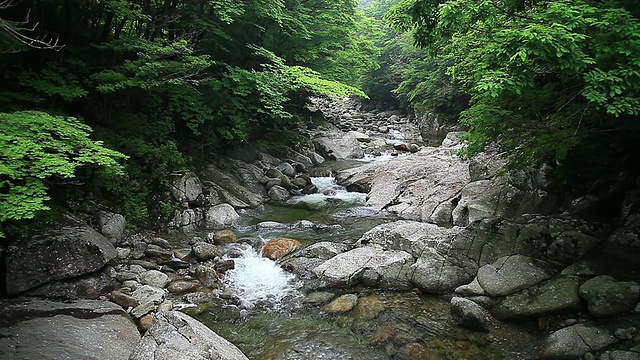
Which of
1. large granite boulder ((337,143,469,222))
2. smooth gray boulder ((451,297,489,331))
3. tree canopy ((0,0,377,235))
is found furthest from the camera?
large granite boulder ((337,143,469,222))

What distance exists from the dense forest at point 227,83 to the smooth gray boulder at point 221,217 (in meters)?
1.42

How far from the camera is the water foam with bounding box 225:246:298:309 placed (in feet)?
26.6

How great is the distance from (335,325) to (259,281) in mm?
2519

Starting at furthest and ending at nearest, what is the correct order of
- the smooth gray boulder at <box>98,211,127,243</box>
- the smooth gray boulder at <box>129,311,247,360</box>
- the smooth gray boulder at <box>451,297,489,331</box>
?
the smooth gray boulder at <box>98,211,127,243</box> → the smooth gray boulder at <box>451,297,489,331</box> → the smooth gray boulder at <box>129,311,247,360</box>

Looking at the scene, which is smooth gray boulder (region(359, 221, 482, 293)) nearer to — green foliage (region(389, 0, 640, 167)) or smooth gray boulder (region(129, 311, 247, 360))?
green foliage (region(389, 0, 640, 167))

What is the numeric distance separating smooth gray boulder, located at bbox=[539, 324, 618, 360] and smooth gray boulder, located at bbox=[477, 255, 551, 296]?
119 centimetres

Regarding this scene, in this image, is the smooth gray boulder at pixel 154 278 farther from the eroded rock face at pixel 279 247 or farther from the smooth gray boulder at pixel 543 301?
the smooth gray boulder at pixel 543 301

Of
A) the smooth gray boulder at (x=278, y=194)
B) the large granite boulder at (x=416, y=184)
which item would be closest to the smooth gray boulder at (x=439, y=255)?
the large granite boulder at (x=416, y=184)

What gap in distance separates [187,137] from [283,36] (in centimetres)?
626

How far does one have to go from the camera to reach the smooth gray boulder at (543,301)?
638 cm

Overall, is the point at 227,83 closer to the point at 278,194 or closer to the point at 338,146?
the point at 278,194

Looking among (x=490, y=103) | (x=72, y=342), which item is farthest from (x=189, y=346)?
(x=490, y=103)

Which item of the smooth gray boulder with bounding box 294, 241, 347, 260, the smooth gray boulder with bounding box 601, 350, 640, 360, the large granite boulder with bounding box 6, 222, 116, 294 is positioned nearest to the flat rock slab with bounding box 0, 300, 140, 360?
the large granite boulder with bounding box 6, 222, 116, 294

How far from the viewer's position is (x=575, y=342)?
5.53 m
